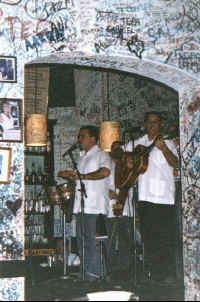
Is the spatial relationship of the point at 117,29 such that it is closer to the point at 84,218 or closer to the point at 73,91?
the point at 84,218

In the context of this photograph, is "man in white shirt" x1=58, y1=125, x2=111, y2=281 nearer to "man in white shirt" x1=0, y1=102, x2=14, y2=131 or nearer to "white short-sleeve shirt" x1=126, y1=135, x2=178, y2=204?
"white short-sleeve shirt" x1=126, y1=135, x2=178, y2=204

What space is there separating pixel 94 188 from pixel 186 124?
1382 mm

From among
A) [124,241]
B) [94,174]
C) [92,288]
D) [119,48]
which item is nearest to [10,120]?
[119,48]

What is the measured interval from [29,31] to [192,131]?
74.8 inches

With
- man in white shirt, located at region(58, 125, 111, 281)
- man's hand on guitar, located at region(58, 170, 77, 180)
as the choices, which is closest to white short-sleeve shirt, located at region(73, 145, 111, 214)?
man in white shirt, located at region(58, 125, 111, 281)

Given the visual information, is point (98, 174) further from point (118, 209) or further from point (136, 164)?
point (118, 209)

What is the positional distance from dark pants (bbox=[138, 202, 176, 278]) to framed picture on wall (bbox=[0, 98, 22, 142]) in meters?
1.64

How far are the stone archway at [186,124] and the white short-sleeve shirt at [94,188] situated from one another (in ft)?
A: 3.56

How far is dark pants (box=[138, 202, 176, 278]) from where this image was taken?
6230 mm

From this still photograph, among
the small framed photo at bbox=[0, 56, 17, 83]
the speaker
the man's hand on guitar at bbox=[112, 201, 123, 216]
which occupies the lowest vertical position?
the man's hand on guitar at bbox=[112, 201, 123, 216]

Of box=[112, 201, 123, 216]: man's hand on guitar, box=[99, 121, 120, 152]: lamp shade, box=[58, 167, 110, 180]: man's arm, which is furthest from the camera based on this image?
box=[99, 121, 120, 152]: lamp shade

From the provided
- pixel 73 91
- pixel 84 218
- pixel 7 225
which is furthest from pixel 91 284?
pixel 73 91

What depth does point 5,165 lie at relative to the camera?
530cm

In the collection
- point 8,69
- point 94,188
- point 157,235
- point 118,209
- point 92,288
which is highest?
point 8,69
